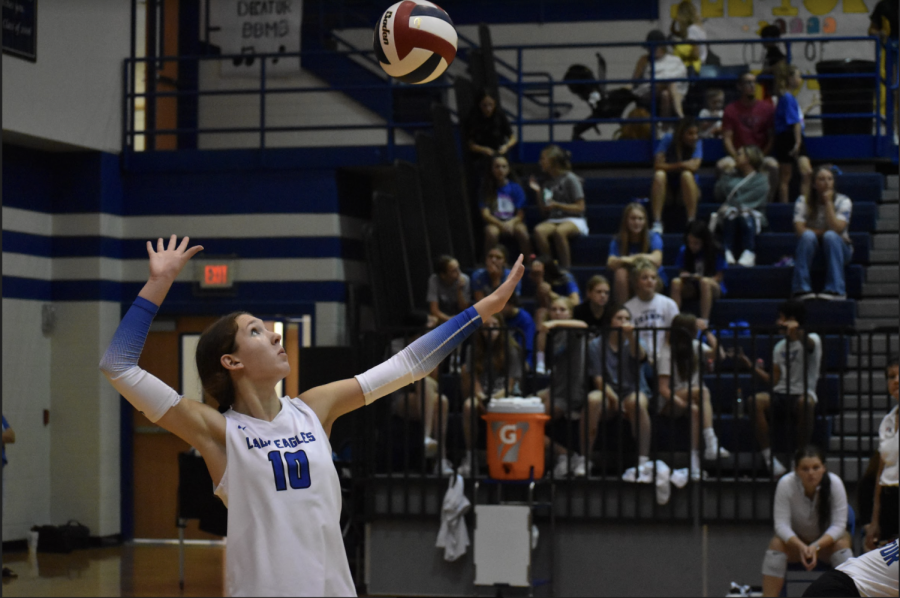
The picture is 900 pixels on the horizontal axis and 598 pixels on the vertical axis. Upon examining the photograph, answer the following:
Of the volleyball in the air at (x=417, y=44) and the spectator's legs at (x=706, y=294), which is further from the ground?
the volleyball in the air at (x=417, y=44)

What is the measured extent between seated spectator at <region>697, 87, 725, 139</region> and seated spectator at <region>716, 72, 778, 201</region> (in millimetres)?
506

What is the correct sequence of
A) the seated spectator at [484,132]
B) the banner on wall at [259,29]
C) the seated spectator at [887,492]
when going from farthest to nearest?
1. the banner on wall at [259,29]
2. the seated spectator at [484,132]
3. the seated spectator at [887,492]

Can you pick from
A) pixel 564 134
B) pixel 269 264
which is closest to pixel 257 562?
pixel 269 264

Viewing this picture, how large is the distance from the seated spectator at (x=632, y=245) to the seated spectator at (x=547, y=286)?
15.3 inches

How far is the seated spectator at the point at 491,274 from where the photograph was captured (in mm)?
9883

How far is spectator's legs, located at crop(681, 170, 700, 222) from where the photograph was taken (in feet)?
37.2

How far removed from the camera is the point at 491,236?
11164 millimetres

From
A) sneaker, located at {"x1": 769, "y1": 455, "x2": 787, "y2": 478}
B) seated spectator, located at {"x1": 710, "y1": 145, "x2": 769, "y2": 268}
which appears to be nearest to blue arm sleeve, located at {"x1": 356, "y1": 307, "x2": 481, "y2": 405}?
sneaker, located at {"x1": 769, "y1": 455, "x2": 787, "y2": 478}

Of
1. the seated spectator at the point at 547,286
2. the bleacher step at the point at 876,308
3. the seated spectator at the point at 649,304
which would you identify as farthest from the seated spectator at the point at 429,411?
the bleacher step at the point at 876,308

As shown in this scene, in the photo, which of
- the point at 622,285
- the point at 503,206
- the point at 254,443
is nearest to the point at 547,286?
the point at 622,285

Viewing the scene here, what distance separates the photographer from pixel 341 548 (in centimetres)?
326

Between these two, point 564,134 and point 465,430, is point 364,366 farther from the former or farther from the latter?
point 564,134

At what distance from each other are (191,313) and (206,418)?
9.70 meters

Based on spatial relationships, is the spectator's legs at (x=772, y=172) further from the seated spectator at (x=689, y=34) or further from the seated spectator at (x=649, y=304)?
the seated spectator at (x=649, y=304)
